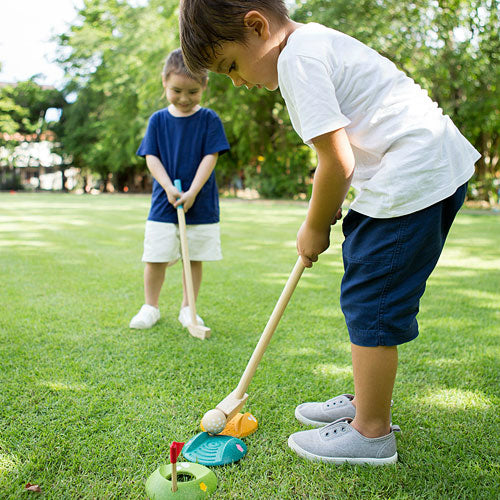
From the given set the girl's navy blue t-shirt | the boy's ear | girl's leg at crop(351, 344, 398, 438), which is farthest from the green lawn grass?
the boy's ear

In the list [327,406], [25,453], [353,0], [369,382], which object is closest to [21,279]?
[25,453]

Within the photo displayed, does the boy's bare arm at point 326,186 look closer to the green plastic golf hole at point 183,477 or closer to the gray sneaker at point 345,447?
the gray sneaker at point 345,447

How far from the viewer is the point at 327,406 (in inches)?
71.5

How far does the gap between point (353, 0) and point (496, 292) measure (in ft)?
41.3

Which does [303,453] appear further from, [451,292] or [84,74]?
[84,74]

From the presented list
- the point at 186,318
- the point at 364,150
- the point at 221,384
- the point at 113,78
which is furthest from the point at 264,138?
the point at 364,150

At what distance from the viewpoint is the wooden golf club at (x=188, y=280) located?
260cm

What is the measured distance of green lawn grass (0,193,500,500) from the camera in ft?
4.78

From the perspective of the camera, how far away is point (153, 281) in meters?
2.91

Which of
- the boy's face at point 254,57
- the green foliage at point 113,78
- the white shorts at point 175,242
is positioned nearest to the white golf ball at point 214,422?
the boy's face at point 254,57

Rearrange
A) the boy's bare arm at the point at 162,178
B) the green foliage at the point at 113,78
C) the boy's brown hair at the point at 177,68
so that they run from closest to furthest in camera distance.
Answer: the boy's brown hair at the point at 177,68, the boy's bare arm at the point at 162,178, the green foliage at the point at 113,78

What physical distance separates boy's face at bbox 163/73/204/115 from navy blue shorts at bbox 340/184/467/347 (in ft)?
5.02

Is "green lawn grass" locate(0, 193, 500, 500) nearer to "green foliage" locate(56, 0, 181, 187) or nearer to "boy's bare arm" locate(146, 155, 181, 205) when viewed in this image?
"boy's bare arm" locate(146, 155, 181, 205)

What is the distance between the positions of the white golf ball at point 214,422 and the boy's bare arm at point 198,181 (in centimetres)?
138
